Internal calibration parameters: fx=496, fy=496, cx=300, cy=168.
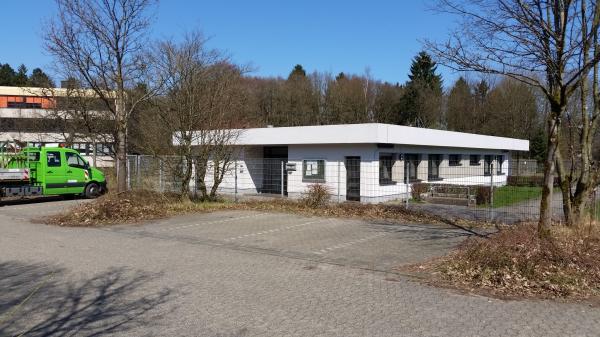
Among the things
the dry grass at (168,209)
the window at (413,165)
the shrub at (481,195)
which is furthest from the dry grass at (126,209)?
the window at (413,165)

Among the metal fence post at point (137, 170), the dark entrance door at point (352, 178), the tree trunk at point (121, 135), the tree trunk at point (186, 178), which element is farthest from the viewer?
the dark entrance door at point (352, 178)

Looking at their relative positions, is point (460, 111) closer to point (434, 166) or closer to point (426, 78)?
point (426, 78)

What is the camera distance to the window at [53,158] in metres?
20.3

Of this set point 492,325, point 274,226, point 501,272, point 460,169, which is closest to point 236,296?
point 492,325

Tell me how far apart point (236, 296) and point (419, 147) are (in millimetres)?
20257

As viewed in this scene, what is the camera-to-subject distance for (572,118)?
10336mm

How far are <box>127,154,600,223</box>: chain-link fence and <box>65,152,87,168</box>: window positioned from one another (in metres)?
2.01

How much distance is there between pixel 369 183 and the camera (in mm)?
21594

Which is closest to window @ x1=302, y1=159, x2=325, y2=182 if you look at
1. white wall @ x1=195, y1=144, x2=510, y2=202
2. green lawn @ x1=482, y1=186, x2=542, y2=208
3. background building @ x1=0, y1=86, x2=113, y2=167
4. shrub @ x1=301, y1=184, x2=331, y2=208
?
white wall @ x1=195, y1=144, x2=510, y2=202

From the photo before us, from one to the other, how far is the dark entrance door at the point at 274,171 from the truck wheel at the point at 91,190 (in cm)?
778

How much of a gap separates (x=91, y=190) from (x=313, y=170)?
10076 millimetres

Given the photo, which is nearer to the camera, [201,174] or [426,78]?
[201,174]

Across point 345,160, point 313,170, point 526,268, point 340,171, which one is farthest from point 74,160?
point 526,268

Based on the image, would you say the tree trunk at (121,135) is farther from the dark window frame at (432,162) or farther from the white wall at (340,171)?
the dark window frame at (432,162)
